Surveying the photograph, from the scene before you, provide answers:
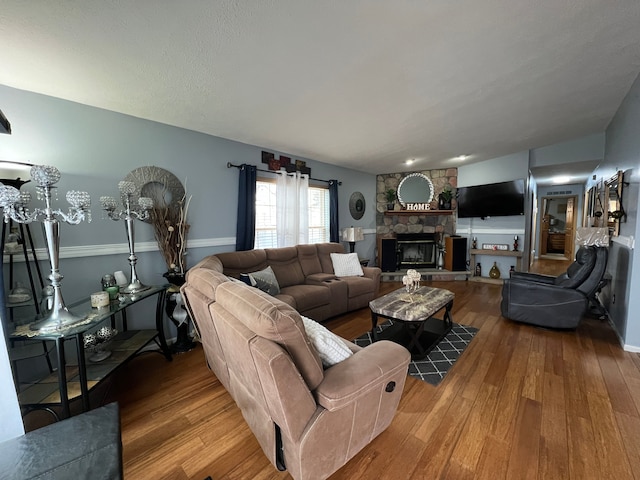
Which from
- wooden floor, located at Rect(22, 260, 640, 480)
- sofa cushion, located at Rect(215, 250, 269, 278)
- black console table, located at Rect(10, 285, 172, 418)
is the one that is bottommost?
wooden floor, located at Rect(22, 260, 640, 480)

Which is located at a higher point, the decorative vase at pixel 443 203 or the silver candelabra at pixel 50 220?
the decorative vase at pixel 443 203

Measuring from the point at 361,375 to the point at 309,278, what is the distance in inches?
96.1

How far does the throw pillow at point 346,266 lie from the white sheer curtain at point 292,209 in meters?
0.67

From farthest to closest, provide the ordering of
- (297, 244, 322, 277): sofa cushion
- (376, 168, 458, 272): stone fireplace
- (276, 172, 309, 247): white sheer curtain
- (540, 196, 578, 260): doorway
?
(540, 196, 578, 260): doorway
(376, 168, 458, 272): stone fireplace
(276, 172, 309, 247): white sheer curtain
(297, 244, 322, 277): sofa cushion

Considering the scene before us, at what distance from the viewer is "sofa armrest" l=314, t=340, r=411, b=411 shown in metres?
1.15

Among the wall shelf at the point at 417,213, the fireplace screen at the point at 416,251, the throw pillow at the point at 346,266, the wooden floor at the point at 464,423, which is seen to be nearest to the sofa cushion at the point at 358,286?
the throw pillow at the point at 346,266

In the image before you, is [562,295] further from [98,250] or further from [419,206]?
[98,250]

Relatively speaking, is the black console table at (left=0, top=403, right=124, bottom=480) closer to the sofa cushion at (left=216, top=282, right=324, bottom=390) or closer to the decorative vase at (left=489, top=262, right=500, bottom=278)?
the sofa cushion at (left=216, top=282, right=324, bottom=390)

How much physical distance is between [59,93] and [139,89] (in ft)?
2.15

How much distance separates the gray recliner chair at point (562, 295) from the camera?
9.24 ft

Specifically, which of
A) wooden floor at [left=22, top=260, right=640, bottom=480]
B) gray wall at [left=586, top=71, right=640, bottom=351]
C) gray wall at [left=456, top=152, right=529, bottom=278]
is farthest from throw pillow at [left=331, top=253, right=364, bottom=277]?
gray wall at [left=456, top=152, right=529, bottom=278]

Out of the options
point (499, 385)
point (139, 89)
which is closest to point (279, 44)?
point (139, 89)

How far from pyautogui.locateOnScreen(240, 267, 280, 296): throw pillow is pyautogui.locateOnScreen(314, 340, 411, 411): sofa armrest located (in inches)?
65.2

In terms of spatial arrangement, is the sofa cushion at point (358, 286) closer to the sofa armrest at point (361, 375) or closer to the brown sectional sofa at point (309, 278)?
the brown sectional sofa at point (309, 278)
